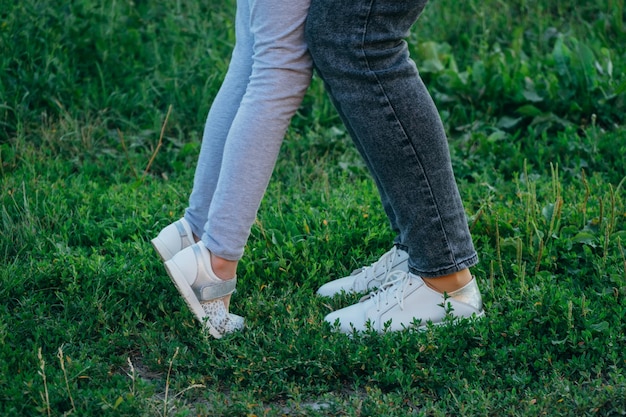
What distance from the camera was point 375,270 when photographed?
2.64 meters

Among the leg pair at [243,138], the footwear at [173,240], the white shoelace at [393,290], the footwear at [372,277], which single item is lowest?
the footwear at [372,277]

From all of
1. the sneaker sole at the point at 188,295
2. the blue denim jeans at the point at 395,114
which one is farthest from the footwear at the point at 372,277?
the sneaker sole at the point at 188,295

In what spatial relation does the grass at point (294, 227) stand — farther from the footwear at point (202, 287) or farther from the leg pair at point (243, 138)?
the leg pair at point (243, 138)

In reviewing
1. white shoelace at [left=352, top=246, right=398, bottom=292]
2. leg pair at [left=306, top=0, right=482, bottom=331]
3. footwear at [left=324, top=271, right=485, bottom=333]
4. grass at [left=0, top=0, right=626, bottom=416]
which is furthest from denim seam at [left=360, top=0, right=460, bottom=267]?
white shoelace at [left=352, top=246, right=398, bottom=292]

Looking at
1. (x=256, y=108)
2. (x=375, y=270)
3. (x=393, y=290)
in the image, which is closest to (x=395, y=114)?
(x=256, y=108)

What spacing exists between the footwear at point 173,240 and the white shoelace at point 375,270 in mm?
540

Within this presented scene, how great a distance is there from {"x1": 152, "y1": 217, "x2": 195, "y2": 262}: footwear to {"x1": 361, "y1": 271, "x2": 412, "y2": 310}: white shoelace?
558mm

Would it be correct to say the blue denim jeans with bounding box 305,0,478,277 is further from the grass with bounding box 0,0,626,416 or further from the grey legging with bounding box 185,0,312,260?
the grass with bounding box 0,0,626,416

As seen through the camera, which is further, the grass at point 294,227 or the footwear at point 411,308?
the footwear at point 411,308

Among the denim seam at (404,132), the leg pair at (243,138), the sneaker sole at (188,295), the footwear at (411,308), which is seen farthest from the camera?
the footwear at (411,308)

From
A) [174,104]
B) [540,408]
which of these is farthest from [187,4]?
[540,408]

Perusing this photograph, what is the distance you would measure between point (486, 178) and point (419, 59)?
43.5 inches

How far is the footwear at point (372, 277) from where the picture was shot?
8.58 ft

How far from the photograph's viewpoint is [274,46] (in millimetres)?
2152
